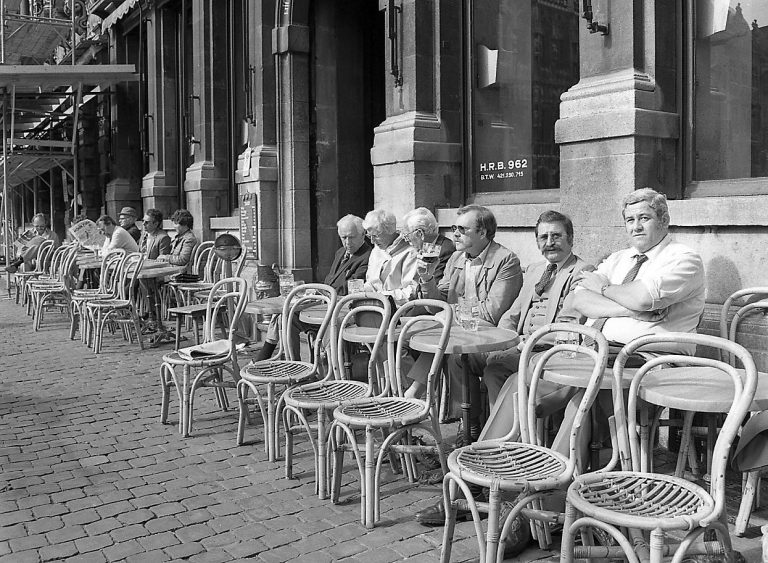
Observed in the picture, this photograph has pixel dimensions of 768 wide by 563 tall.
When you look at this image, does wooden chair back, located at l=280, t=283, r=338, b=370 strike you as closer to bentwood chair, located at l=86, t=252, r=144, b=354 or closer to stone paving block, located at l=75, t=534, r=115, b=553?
stone paving block, located at l=75, t=534, r=115, b=553

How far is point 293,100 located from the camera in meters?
9.57

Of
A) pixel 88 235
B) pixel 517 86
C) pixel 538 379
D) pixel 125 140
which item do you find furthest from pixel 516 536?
pixel 125 140

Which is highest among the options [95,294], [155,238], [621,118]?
[621,118]

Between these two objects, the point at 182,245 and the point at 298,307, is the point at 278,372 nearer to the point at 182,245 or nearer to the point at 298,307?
the point at 298,307

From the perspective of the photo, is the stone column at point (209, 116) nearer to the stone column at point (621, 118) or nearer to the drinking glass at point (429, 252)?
the drinking glass at point (429, 252)

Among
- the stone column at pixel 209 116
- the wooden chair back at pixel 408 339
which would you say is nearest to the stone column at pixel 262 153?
the stone column at pixel 209 116

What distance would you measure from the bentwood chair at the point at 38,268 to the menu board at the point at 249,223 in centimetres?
411

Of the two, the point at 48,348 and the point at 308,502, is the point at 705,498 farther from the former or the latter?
the point at 48,348

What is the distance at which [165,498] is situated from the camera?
4.12 m

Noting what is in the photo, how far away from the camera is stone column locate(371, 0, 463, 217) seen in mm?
7484

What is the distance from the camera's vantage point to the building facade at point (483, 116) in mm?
5332

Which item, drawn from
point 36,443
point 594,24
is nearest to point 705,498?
point 594,24

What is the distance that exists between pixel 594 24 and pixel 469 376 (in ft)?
9.10

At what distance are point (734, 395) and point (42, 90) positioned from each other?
56.3 ft
